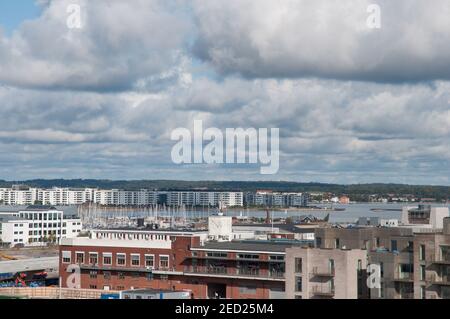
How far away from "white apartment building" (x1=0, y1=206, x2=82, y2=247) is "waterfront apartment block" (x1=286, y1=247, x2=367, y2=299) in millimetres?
38311

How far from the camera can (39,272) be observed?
31.3 meters

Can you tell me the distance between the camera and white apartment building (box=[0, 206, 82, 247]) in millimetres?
51656

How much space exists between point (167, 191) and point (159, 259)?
8825 centimetres

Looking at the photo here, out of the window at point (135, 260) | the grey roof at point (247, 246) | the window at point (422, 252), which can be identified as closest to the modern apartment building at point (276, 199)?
the window at point (135, 260)

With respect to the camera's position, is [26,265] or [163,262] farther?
[26,265]

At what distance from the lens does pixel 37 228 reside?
53156mm

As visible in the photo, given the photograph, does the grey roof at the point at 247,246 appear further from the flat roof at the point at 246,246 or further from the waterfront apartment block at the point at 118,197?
the waterfront apartment block at the point at 118,197

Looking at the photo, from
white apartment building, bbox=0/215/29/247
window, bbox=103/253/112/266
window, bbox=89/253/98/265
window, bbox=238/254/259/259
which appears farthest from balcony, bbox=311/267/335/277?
white apartment building, bbox=0/215/29/247

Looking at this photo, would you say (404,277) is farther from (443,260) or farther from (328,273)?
(328,273)

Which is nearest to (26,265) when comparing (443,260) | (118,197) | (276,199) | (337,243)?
(337,243)

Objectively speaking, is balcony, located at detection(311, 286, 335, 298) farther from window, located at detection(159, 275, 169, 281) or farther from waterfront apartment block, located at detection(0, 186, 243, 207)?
waterfront apartment block, located at detection(0, 186, 243, 207)

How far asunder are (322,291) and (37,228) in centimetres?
4093
